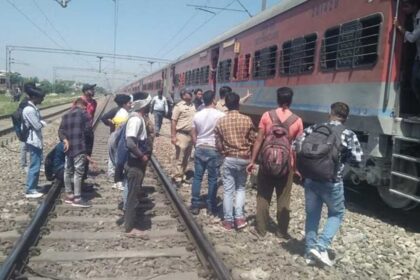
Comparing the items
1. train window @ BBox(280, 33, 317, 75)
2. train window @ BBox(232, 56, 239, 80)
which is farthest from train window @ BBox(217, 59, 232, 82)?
train window @ BBox(280, 33, 317, 75)

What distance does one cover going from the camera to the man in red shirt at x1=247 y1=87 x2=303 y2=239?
6082 mm

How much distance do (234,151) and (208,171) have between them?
97cm

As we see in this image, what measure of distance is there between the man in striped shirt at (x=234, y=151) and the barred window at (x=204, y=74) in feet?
39.5

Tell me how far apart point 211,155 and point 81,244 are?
225 cm

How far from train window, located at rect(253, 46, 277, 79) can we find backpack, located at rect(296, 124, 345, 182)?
6246 millimetres

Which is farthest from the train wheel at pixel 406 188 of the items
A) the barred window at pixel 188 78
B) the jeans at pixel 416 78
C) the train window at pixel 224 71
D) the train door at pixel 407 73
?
the barred window at pixel 188 78

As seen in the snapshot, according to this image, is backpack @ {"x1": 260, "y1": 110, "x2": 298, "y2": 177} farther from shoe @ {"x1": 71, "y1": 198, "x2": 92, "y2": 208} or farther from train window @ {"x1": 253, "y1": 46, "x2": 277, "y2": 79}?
train window @ {"x1": 253, "y1": 46, "x2": 277, "y2": 79}

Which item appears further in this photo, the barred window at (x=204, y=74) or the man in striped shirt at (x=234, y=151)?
the barred window at (x=204, y=74)

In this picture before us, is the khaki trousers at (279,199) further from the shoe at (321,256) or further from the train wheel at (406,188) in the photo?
the train wheel at (406,188)

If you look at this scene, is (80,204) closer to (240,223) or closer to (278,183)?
(240,223)

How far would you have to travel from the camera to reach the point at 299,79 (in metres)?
9.85

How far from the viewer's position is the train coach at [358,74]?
704 centimetres

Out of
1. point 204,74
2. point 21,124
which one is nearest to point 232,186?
point 21,124

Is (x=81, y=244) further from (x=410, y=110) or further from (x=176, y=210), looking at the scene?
(x=410, y=110)
